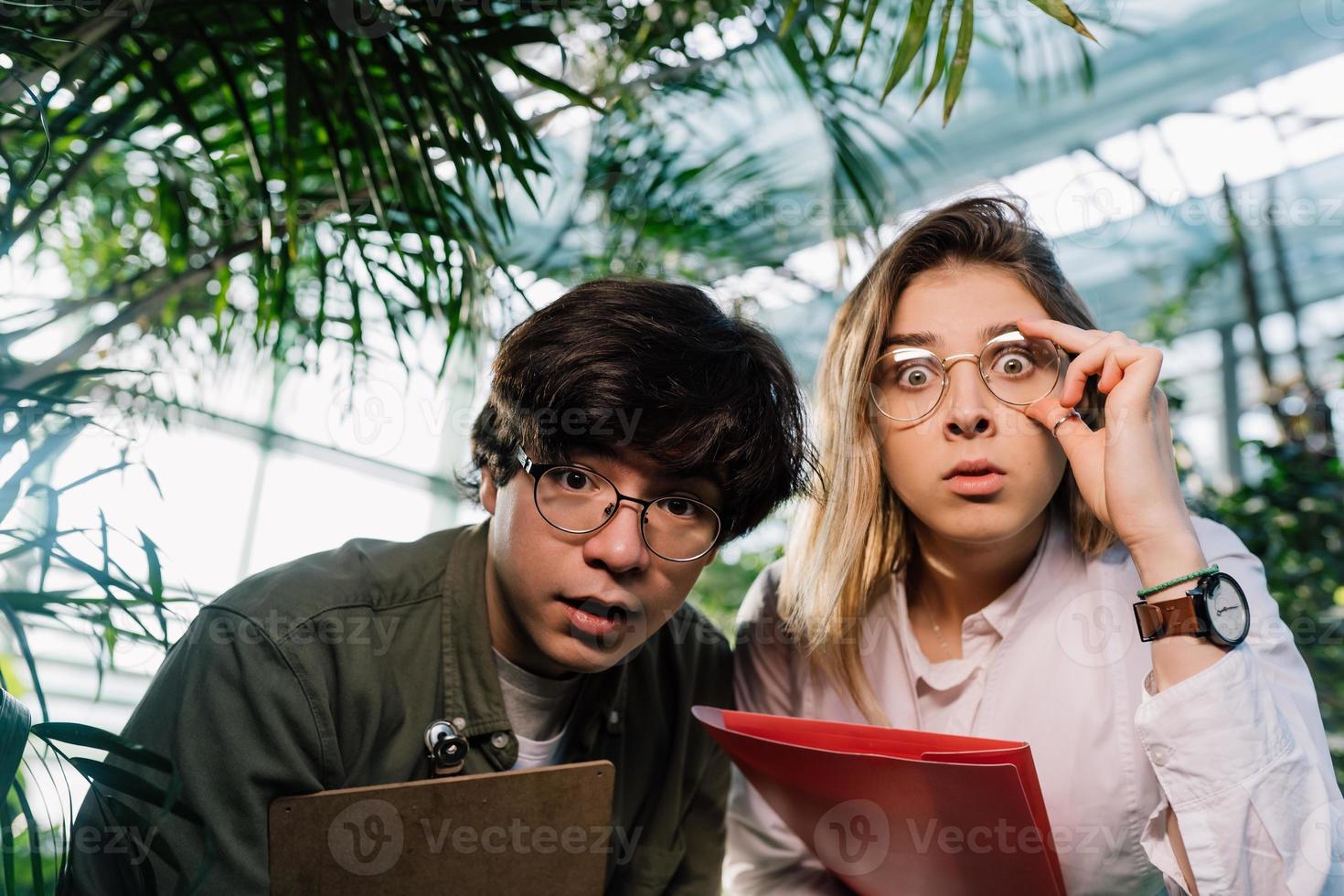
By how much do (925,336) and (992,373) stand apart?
10cm

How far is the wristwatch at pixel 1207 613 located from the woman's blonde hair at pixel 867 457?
28 centimetres

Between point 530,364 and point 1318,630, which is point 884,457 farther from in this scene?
point 1318,630

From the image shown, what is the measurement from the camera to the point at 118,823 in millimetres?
914

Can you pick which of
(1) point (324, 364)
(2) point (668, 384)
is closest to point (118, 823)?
(2) point (668, 384)

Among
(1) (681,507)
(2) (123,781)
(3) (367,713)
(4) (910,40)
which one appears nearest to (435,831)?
(3) (367,713)

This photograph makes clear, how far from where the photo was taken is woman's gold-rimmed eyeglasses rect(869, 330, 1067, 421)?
1289 millimetres

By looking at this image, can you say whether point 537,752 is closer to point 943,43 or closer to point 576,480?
point 576,480

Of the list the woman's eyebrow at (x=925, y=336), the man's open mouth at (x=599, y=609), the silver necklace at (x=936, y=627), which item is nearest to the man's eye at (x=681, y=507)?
the man's open mouth at (x=599, y=609)

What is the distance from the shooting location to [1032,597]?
136 cm

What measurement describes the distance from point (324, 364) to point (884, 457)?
1.33 metres

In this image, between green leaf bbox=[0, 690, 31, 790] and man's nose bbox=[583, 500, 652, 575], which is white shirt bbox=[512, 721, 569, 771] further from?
green leaf bbox=[0, 690, 31, 790]

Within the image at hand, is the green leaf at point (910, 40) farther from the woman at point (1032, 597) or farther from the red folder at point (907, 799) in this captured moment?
the red folder at point (907, 799)

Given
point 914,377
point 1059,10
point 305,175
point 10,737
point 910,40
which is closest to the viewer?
point 10,737

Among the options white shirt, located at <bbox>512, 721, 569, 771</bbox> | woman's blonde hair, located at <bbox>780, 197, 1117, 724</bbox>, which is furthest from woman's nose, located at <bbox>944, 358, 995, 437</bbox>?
white shirt, located at <bbox>512, 721, 569, 771</bbox>
